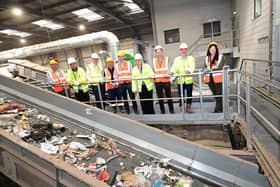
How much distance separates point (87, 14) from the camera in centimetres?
1088

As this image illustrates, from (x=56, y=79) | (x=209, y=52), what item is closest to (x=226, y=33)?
(x=209, y=52)

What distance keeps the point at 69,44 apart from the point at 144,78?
5.59 m

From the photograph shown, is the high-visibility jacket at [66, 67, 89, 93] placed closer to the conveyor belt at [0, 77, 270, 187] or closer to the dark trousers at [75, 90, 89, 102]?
the dark trousers at [75, 90, 89, 102]

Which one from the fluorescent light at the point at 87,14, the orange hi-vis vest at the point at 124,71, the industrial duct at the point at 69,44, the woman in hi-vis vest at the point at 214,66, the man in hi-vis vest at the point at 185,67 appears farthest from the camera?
the fluorescent light at the point at 87,14

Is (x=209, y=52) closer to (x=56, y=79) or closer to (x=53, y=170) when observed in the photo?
(x=53, y=170)

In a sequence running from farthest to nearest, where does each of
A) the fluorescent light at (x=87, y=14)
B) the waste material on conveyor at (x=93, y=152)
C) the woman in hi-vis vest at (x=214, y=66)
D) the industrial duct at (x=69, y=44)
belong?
the fluorescent light at (x=87, y=14) → the industrial duct at (x=69, y=44) → the woman in hi-vis vest at (x=214, y=66) → the waste material on conveyor at (x=93, y=152)

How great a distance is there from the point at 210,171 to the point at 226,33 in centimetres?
870

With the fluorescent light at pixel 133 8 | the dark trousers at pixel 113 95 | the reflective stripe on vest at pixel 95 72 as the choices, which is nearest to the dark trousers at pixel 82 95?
the reflective stripe on vest at pixel 95 72

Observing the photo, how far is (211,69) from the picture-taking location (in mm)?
3148

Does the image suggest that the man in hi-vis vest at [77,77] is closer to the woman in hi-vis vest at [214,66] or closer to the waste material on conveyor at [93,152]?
the waste material on conveyor at [93,152]

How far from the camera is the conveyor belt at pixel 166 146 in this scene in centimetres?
192

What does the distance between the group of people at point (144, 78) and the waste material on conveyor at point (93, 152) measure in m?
1.34

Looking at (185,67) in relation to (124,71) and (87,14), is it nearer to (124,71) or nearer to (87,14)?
(124,71)

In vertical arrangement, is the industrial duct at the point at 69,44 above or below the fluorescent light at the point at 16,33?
below
